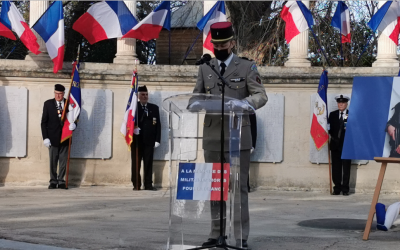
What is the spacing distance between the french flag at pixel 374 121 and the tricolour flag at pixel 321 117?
6.21 m

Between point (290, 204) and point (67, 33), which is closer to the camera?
point (290, 204)

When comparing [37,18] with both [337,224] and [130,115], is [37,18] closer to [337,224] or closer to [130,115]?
[130,115]

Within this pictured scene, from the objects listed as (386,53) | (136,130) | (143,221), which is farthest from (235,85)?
(386,53)

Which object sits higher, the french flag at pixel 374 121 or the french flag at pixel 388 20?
the french flag at pixel 388 20

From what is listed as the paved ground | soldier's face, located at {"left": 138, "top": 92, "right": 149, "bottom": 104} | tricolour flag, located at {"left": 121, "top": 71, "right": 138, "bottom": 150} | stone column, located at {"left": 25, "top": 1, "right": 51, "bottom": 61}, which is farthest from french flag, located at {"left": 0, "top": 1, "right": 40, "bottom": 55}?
the paved ground

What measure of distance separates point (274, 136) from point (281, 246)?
8.26m

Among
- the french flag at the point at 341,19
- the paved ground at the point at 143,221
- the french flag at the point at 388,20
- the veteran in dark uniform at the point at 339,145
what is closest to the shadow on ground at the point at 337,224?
the paved ground at the point at 143,221

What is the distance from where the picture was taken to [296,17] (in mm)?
15734

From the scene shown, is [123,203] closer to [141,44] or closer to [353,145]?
[353,145]

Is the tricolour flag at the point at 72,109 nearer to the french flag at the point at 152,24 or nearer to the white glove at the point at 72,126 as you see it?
the white glove at the point at 72,126

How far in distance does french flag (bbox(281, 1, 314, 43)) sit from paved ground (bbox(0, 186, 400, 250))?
3.55 metres

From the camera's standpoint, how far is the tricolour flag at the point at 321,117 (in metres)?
14.5

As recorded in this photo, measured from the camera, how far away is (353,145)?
321 inches

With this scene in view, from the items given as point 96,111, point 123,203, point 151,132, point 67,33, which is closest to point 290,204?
point 123,203
